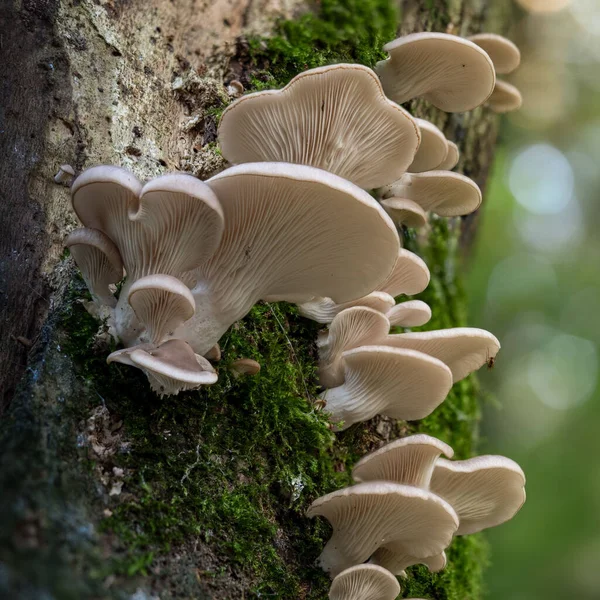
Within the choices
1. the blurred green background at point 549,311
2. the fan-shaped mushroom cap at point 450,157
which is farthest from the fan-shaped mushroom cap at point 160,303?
the blurred green background at point 549,311

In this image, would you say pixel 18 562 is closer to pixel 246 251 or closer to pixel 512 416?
pixel 246 251

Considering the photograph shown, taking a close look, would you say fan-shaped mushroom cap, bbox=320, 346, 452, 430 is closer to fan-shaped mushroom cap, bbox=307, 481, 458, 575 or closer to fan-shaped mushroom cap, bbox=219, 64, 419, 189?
fan-shaped mushroom cap, bbox=307, 481, 458, 575

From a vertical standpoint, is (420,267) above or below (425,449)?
above

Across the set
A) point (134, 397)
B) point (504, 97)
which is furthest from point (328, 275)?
point (504, 97)

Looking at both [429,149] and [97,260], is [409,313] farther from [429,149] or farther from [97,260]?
[97,260]

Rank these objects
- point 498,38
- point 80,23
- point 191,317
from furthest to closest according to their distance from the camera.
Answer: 1. point 498,38
2. point 80,23
3. point 191,317

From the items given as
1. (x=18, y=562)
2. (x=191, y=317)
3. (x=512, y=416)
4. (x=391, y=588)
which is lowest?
(x=512, y=416)

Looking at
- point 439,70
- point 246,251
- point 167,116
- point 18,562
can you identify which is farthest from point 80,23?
point 18,562
